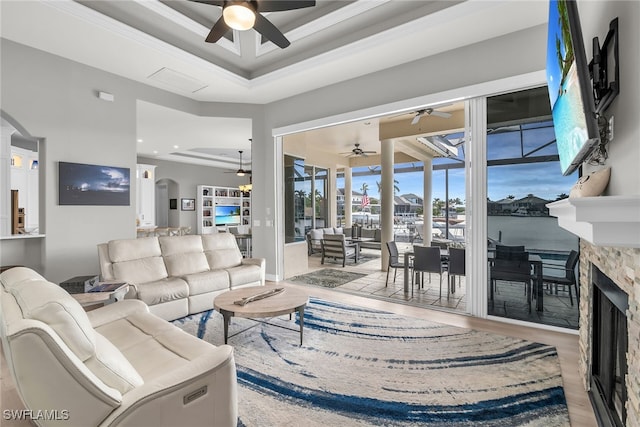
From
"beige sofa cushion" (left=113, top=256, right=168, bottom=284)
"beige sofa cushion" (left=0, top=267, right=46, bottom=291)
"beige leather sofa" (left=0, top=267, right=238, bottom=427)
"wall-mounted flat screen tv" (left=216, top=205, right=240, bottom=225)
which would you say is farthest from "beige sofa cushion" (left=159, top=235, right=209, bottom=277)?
"wall-mounted flat screen tv" (left=216, top=205, right=240, bottom=225)

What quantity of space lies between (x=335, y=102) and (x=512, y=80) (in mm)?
2337

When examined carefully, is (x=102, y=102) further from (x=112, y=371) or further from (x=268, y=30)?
(x=112, y=371)

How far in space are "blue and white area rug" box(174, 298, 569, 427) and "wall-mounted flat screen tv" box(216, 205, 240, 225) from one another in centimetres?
900

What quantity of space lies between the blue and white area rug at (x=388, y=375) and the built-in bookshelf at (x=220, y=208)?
8548 millimetres

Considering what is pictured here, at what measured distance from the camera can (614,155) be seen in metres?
1.47

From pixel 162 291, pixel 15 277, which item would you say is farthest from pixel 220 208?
pixel 15 277

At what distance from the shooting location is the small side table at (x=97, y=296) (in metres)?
2.54

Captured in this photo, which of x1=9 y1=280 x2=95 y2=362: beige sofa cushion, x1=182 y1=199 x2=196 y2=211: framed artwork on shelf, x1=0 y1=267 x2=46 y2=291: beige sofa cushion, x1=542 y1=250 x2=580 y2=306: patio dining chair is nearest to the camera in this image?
x1=9 y1=280 x2=95 y2=362: beige sofa cushion

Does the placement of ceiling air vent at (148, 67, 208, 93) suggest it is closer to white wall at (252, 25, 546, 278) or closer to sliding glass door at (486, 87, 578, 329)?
white wall at (252, 25, 546, 278)

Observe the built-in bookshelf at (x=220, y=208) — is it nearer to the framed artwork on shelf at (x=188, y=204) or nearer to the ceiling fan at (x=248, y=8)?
the framed artwork on shelf at (x=188, y=204)

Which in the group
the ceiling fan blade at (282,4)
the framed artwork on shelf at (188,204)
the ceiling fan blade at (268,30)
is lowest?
the framed artwork on shelf at (188,204)

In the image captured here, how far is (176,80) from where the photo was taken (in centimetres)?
451

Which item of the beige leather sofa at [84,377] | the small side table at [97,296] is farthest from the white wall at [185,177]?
the beige leather sofa at [84,377]

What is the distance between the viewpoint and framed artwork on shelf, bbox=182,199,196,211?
10797 mm
